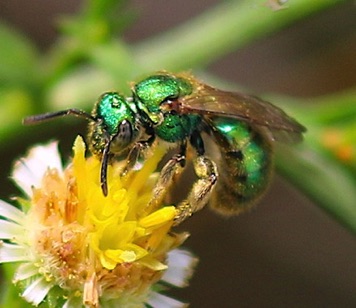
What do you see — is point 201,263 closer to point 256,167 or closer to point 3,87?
point 3,87

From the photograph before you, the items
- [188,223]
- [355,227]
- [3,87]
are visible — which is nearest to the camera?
[355,227]

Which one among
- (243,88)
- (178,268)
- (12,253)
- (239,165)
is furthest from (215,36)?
(12,253)

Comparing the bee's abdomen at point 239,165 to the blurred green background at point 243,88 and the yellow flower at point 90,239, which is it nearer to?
the yellow flower at point 90,239

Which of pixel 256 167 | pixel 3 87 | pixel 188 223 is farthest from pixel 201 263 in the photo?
pixel 256 167

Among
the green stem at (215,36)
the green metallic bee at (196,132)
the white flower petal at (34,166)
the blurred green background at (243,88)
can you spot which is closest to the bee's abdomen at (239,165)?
the green metallic bee at (196,132)

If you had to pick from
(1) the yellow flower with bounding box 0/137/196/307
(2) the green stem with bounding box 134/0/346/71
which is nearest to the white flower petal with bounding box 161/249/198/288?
(1) the yellow flower with bounding box 0/137/196/307

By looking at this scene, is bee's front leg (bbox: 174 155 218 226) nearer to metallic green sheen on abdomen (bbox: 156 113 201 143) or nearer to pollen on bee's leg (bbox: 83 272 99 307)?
metallic green sheen on abdomen (bbox: 156 113 201 143)
